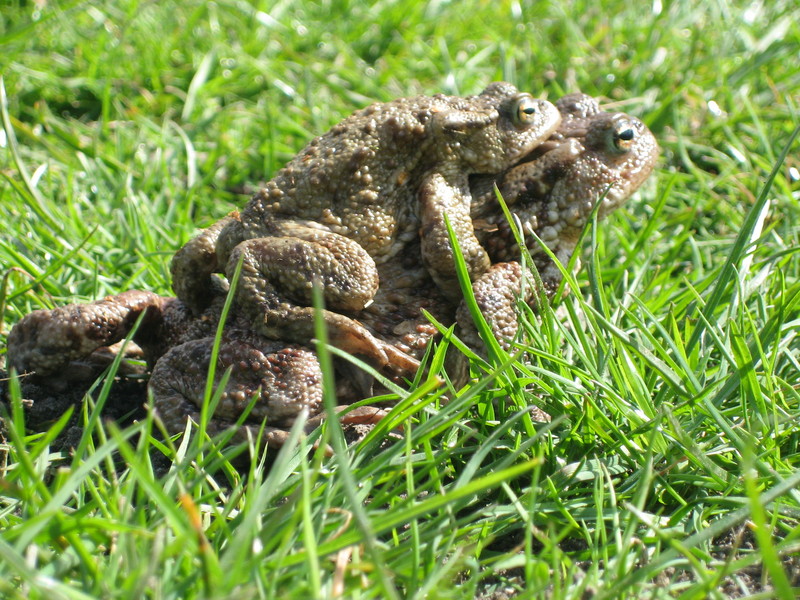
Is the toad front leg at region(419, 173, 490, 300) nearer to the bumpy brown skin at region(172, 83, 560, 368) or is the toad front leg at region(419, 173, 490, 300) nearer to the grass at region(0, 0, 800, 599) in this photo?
the bumpy brown skin at region(172, 83, 560, 368)

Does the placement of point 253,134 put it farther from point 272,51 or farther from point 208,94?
point 272,51

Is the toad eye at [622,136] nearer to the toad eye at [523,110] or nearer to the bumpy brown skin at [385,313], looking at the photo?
the bumpy brown skin at [385,313]

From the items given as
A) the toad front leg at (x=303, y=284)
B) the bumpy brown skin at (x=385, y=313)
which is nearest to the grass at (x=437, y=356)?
the bumpy brown skin at (x=385, y=313)

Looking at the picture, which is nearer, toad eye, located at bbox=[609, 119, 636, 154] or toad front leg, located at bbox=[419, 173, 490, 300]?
toad front leg, located at bbox=[419, 173, 490, 300]

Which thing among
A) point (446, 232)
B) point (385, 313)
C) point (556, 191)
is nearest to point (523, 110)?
point (556, 191)

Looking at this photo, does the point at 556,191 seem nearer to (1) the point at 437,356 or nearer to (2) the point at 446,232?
(2) the point at 446,232

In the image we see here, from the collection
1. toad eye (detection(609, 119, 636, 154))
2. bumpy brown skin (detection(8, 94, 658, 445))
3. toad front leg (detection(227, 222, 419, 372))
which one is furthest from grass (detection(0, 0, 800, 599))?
toad eye (detection(609, 119, 636, 154))

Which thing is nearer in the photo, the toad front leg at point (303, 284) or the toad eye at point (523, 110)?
the toad front leg at point (303, 284)
